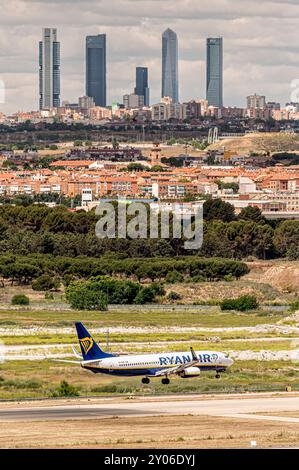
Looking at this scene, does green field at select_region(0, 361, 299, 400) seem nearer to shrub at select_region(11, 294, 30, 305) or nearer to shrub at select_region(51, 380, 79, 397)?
shrub at select_region(51, 380, 79, 397)

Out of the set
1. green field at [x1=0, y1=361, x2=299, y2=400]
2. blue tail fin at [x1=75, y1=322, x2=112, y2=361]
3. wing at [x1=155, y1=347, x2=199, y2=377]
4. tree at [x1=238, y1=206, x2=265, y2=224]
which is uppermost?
blue tail fin at [x1=75, y1=322, x2=112, y2=361]

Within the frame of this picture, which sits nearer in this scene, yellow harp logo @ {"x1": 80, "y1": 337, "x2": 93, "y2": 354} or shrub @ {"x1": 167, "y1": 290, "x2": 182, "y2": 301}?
yellow harp logo @ {"x1": 80, "y1": 337, "x2": 93, "y2": 354}

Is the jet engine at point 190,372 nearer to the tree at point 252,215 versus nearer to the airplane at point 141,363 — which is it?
the airplane at point 141,363

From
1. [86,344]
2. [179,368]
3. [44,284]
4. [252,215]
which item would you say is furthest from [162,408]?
[252,215]

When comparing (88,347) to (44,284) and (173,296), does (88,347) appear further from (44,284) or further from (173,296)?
(44,284)

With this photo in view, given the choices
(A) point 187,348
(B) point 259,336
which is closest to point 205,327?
(B) point 259,336

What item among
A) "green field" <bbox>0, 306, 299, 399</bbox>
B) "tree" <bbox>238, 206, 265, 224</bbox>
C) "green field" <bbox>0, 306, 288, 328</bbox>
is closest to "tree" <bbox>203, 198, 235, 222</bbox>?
"tree" <bbox>238, 206, 265, 224</bbox>
